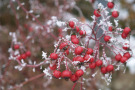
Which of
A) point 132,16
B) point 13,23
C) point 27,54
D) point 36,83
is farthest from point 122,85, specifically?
point 13,23

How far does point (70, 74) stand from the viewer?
2.51ft

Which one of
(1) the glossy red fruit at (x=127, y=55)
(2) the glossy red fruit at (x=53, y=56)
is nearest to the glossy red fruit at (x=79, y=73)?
(2) the glossy red fruit at (x=53, y=56)

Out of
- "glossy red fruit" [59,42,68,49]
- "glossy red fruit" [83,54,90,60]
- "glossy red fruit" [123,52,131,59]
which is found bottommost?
A: "glossy red fruit" [83,54,90,60]

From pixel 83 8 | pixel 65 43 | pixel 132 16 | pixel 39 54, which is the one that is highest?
pixel 132 16

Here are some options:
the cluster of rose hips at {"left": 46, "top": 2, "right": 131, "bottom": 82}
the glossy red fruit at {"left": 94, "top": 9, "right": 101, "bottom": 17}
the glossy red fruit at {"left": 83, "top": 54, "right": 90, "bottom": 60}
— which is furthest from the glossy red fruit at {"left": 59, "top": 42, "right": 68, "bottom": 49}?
the glossy red fruit at {"left": 94, "top": 9, "right": 101, "bottom": 17}

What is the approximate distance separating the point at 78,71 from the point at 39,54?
1.08 m

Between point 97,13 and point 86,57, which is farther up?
point 97,13

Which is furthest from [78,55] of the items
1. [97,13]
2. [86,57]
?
A: [97,13]

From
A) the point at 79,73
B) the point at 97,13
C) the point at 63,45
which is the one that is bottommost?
the point at 79,73

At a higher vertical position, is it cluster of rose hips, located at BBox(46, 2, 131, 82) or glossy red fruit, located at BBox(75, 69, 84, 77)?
cluster of rose hips, located at BBox(46, 2, 131, 82)

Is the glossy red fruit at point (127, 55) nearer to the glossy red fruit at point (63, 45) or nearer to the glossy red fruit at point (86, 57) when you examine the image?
the glossy red fruit at point (86, 57)

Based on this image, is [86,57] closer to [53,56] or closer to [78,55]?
[78,55]

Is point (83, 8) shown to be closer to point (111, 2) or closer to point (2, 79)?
point (111, 2)

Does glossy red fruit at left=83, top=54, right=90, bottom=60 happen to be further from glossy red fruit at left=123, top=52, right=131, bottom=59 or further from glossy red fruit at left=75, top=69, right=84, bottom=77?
glossy red fruit at left=123, top=52, right=131, bottom=59
